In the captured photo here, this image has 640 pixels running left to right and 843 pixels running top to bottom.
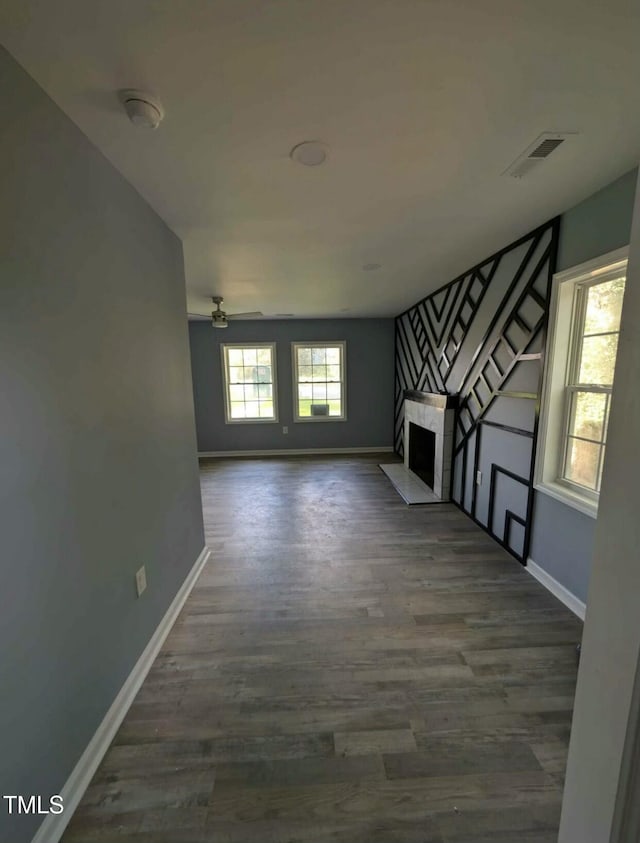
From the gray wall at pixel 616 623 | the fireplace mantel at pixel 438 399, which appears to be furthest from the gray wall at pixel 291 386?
the gray wall at pixel 616 623

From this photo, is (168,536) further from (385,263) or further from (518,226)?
(518,226)

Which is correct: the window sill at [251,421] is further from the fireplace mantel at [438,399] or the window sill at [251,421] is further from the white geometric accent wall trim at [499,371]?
the white geometric accent wall trim at [499,371]

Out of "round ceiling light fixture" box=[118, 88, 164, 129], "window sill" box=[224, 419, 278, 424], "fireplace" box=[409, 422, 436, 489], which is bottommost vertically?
"fireplace" box=[409, 422, 436, 489]

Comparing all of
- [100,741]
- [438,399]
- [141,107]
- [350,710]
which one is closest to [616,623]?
[350,710]

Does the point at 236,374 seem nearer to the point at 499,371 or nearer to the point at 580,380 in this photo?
the point at 499,371

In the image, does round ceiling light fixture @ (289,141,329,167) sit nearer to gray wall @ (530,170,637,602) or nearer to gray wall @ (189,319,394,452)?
gray wall @ (530,170,637,602)

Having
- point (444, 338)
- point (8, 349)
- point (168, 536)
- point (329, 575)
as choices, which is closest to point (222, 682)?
point (168, 536)

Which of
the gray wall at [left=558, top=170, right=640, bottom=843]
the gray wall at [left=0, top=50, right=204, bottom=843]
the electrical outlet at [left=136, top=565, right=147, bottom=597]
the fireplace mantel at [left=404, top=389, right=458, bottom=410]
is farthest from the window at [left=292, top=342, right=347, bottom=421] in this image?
the gray wall at [left=558, top=170, right=640, bottom=843]

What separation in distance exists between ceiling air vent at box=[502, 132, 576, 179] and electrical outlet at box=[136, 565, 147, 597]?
2.73 meters

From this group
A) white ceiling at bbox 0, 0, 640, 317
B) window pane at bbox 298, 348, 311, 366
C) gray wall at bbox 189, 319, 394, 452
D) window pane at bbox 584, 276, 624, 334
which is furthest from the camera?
window pane at bbox 298, 348, 311, 366

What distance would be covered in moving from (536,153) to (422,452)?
11.9ft

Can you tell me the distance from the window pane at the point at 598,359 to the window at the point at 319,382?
4172 millimetres

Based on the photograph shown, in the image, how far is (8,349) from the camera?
38.2 inches

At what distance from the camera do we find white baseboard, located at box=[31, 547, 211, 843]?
1086 millimetres
